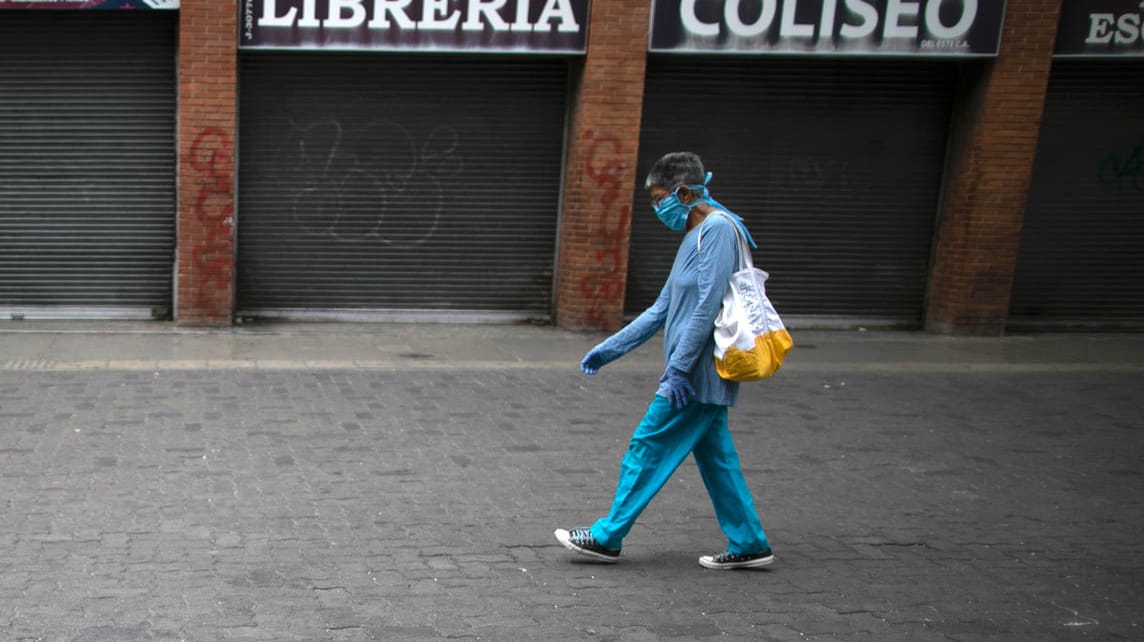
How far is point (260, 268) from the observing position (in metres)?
10.9

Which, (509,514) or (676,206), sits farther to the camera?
(509,514)

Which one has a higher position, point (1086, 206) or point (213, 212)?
point (1086, 206)

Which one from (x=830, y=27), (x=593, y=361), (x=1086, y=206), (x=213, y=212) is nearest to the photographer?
(x=593, y=361)

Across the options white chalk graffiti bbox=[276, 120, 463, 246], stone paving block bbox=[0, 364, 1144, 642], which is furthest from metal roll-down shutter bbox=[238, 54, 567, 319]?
stone paving block bbox=[0, 364, 1144, 642]

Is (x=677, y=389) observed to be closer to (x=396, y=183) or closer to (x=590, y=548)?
Result: (x=590, y=548)

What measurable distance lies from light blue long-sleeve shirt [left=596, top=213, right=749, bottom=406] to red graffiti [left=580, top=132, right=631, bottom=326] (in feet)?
19.3

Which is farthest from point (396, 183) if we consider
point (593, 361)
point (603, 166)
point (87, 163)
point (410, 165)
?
point (593, 361)

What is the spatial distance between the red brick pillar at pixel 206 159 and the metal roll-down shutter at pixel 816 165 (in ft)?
13.0

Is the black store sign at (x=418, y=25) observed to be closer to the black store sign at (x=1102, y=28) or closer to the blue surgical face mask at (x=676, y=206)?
the black store sign at (x=1102, y=28)

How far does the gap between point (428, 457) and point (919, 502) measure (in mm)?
2771

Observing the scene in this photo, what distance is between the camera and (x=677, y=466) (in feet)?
15.7

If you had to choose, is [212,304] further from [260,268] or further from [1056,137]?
[1056,137]

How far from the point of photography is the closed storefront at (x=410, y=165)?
10.3 metres

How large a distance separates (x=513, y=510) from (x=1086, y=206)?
28.5ft
